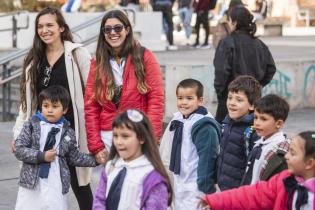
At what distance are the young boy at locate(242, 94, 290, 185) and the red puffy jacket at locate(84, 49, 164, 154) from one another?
0.91 meters

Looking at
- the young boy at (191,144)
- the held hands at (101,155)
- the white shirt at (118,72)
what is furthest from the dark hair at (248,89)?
the held hands at (101,155)

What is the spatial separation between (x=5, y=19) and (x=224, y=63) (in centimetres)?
1211

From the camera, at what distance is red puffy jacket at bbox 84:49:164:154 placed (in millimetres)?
5637

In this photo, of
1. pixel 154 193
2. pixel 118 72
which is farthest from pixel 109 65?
pixel 154 193

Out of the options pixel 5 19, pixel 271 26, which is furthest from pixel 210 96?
pixel 271 26

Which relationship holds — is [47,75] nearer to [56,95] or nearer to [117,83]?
[56,95]

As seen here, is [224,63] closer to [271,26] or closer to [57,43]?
[57,43]

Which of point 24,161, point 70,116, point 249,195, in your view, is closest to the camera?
point 249,195

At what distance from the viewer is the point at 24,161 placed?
5.61 meters

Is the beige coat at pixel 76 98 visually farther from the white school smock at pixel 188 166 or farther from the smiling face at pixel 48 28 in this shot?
the white school smock at pixel 188 166

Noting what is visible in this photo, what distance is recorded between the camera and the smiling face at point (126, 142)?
4.43m

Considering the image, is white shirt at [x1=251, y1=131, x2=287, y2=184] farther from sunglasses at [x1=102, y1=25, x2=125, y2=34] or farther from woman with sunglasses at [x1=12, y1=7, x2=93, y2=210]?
woman with sunglasses at [x1=12, y1=7, x2=93, y2=210]

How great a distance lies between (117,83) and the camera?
5684 mm

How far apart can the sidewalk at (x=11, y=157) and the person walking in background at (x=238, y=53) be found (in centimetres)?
156
